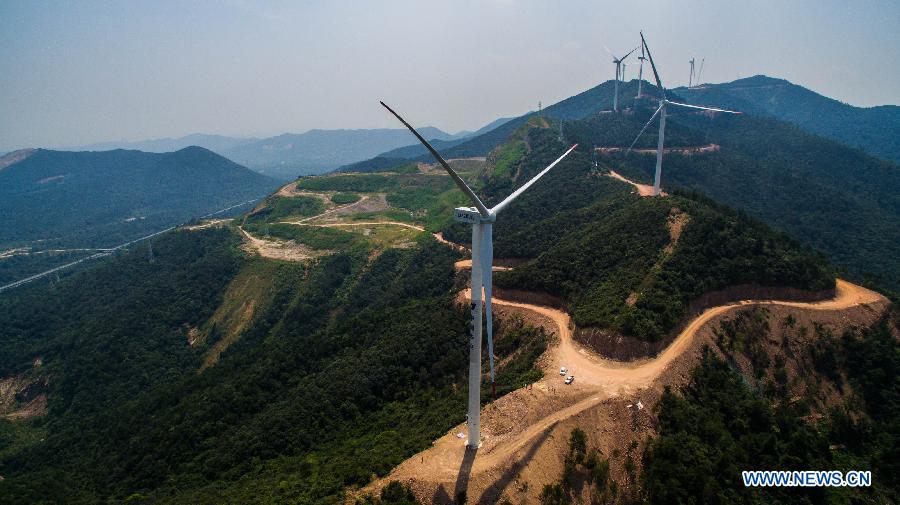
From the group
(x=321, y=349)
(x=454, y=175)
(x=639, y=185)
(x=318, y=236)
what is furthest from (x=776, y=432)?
(x=318, y=236)

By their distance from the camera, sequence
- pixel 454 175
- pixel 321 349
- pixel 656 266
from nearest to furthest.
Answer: pixel 454 175, pixel 656 266, pixel 321 349

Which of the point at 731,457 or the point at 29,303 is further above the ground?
the point at 731,457

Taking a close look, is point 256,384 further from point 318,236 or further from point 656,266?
point 318,236

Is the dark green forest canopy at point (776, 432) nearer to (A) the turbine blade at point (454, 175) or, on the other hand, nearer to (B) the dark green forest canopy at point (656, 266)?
(B) the dark green forest canopy at point (656, 266)

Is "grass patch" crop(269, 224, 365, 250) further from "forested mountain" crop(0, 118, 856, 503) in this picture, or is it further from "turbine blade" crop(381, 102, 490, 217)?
"turbine blade" crop(381, 102, 490, 217)

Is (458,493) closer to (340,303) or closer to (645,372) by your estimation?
(645,372)

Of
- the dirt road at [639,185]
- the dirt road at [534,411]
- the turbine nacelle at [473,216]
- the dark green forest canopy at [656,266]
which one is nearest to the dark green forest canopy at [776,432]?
the dirt road at [534,411]

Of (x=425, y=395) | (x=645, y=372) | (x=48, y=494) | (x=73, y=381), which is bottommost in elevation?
(x=73, y=381)

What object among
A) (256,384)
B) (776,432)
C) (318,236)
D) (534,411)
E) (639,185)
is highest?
(639,185)

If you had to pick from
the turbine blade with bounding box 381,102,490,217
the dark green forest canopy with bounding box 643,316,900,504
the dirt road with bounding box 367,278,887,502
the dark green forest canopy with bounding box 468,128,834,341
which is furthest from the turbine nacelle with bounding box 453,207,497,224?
the dark green forest canopy with bounding box 468,128,834,341

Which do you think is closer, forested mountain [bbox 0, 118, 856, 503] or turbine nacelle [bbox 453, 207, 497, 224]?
turbine nacelle [bbox 453, 207, 497, 224]

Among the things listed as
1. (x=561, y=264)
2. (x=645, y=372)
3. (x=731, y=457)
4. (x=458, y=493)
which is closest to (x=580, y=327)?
(x=645, y=372)
